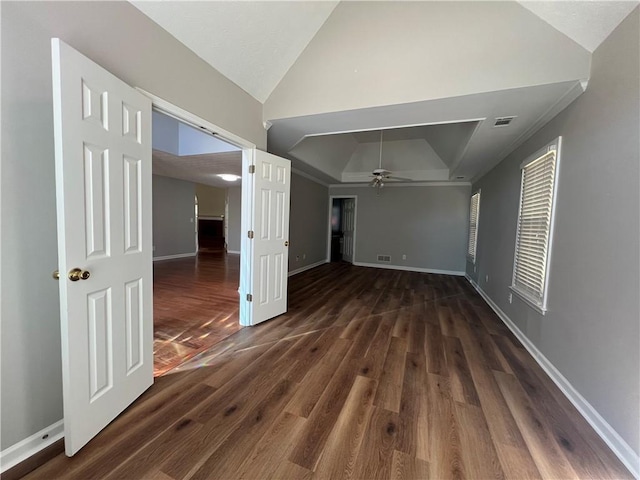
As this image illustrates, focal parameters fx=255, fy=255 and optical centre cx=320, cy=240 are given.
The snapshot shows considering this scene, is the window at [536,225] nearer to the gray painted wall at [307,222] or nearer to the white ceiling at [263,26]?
the white ceiling at [263,26]

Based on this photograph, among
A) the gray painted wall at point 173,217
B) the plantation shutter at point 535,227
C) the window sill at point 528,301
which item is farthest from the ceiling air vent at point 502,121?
the gray painted wall at point 173,217

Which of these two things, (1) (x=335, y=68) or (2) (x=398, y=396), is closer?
(2) (x=398, y=396)

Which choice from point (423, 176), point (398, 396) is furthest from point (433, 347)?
point (423, 176)

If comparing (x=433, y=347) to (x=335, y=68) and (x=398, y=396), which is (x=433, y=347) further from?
(x=335, y=68)

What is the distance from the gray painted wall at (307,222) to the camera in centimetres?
581

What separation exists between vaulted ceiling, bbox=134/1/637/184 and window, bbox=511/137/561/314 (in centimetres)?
41

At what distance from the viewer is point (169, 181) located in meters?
7.12

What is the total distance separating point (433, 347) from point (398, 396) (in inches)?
37.4

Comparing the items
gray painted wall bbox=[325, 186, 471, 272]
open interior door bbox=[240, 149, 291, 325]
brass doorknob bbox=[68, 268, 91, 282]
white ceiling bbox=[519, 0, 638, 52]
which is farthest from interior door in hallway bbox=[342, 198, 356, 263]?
brass doorknob bbox=[68, 268, 91, 282]

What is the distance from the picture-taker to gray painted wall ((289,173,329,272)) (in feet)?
19.1

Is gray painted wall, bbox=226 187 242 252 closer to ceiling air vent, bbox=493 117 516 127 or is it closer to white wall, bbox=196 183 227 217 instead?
white wall, bbox=196 183 227 217

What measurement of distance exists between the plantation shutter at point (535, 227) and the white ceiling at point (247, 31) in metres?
2.62

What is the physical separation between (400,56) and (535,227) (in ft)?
7.11

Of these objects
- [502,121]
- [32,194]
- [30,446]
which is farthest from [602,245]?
[30,446]
